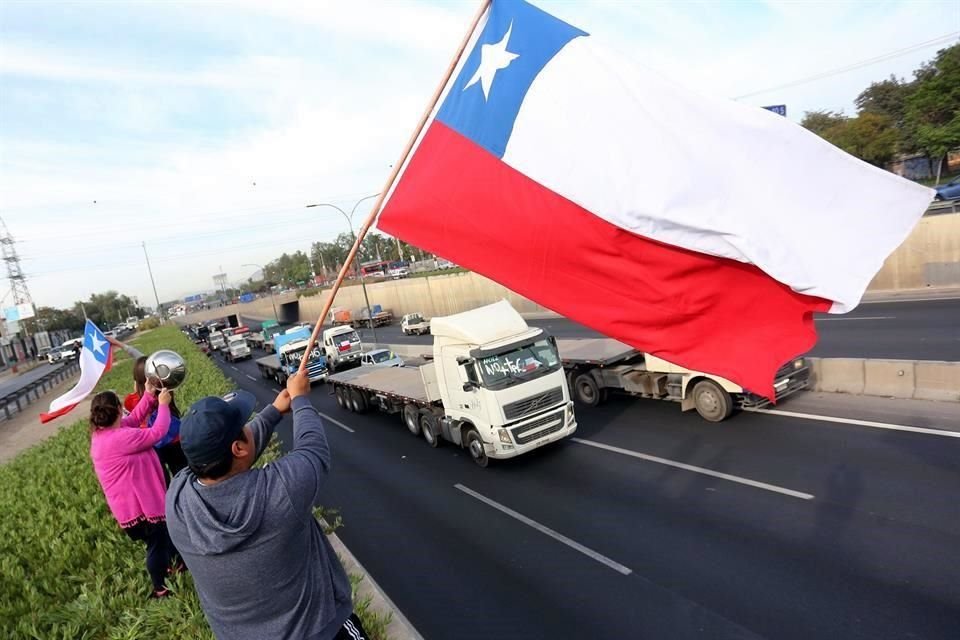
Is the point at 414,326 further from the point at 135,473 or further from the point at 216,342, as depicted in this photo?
the point at 135,473

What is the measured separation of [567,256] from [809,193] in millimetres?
1590

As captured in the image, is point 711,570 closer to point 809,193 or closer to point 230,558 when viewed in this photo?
point 809,193

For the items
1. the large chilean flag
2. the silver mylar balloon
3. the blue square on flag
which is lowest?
the silver mylar balloon

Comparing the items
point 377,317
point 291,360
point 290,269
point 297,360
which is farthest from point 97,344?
point 290,269

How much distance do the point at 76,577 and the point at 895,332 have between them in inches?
712

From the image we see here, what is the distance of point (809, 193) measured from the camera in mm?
3475

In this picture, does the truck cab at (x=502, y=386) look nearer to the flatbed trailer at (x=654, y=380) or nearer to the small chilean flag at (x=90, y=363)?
the flatbed trailer at (x=654, y=380)

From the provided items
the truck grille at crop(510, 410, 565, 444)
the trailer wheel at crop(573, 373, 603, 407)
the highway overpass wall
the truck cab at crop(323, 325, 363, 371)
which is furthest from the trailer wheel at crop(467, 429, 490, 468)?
the highway overpass wall

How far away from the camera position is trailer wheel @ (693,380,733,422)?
10.3 m

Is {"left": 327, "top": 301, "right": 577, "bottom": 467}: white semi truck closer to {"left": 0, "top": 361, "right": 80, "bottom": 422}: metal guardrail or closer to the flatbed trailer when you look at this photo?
the flatbed trailer

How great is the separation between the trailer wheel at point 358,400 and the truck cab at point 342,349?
30.8 ft

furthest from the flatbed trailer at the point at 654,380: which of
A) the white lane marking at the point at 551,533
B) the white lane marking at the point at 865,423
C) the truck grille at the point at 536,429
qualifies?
the white lane marking at the point at 551,533

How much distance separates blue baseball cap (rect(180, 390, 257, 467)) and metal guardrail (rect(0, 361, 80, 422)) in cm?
3328

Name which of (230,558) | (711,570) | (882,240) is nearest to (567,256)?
(882,240)
